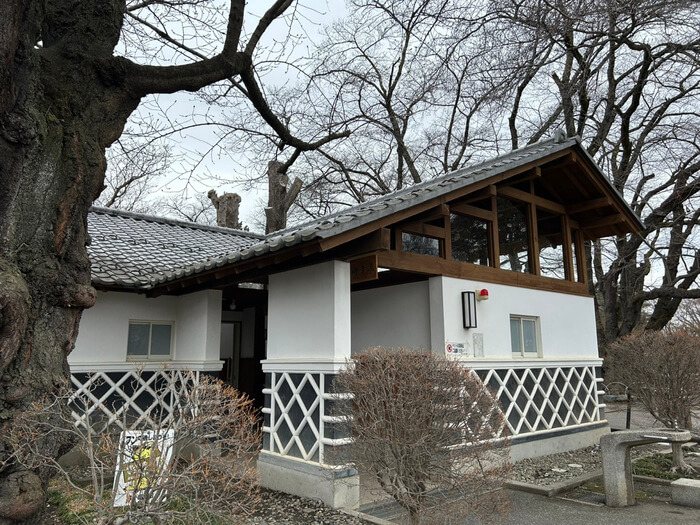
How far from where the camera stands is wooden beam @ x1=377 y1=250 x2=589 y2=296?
6.50 meters

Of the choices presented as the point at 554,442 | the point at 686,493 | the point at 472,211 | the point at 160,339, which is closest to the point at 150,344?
the point at 160,339

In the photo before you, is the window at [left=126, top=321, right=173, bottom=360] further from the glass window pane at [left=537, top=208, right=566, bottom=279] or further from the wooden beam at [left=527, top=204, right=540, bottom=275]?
the glass window pane at [left=537, top=208, right=566, bottom=279]

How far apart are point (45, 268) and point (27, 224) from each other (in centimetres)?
38

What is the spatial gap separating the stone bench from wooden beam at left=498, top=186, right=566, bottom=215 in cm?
401

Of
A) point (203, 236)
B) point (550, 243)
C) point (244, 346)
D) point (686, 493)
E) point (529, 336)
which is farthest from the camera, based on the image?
point (203, 236)

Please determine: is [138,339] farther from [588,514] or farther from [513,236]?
[588,514]

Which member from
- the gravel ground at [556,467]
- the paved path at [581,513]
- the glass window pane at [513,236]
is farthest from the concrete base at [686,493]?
the glass window pane at [513,236]

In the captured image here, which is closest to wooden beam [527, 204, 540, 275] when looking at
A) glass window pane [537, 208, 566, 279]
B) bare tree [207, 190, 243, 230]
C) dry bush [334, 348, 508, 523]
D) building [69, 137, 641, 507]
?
building [69, 137, 641, 507]

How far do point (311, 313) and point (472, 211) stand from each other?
311cm

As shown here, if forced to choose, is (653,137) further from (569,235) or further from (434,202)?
(434,202)

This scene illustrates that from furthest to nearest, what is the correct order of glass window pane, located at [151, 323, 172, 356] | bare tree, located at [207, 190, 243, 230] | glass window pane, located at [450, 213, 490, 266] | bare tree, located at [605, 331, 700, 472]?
bare tree, located at [207, 190, 243, 230], glass window pane, located at [151, 323, 172, 356], bare tree, located at [605, 331, 700, 472], glass window pane, located at [450, 213, 490, 266]

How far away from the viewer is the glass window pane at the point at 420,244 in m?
6.96

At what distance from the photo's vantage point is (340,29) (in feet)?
45.3

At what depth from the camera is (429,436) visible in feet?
13.5
